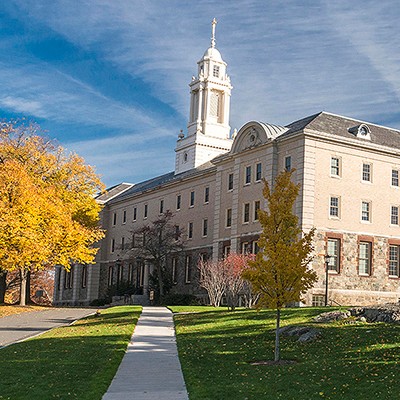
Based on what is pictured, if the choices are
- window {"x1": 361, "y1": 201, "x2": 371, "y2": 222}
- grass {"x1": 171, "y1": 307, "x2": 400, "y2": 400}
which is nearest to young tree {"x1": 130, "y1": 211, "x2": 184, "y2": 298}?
window {"x1": 361, "y1": 201, "x2": 371, "y2": 222}

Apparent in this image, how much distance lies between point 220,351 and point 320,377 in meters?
5.01

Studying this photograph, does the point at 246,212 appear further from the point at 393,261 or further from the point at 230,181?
the point at 393,261

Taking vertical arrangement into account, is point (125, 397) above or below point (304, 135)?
below

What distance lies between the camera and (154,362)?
56.1 ft

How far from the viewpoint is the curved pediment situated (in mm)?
46219

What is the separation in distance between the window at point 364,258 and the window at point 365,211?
1.60 m

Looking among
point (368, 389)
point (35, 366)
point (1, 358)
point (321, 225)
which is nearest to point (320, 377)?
point (368, 389)

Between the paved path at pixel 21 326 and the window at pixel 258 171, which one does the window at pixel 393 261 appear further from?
the paved path at pixel 21 326

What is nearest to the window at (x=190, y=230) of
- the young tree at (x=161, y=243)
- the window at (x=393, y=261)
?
the young tree at (x=161, y=243)

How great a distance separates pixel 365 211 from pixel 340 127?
558cm

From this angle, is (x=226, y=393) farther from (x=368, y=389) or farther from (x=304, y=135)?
(x=304, y=135)

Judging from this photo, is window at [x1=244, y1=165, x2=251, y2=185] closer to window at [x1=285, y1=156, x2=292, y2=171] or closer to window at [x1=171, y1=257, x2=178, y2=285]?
window at [x1=285, y1=156, x2=292, y2=171]

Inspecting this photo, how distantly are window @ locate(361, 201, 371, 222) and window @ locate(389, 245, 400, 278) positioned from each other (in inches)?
99.6

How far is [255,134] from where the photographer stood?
1875 inches
